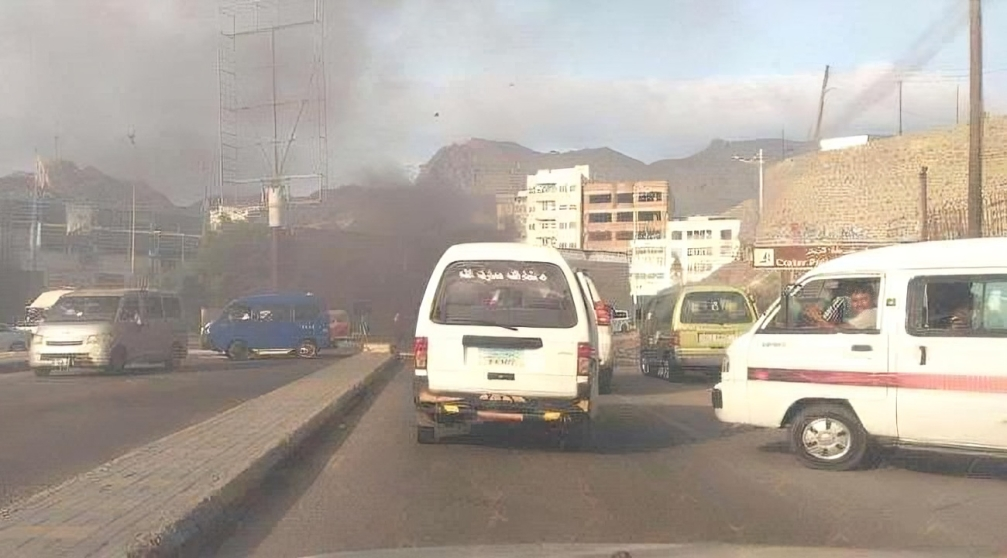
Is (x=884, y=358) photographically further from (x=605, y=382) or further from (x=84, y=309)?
(x=84, y=309)

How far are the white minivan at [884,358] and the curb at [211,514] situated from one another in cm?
418

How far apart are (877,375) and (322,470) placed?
486cm

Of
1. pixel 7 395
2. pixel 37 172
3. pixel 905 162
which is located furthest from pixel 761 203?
pixel 7 395

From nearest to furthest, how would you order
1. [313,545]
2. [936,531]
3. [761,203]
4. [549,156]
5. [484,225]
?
[313,545], [936,531], [484,225], [761,203], [549,156]

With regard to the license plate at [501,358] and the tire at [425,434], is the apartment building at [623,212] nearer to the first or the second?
the tire at [425,434]

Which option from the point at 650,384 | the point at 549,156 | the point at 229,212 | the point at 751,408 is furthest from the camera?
the point at 549,156

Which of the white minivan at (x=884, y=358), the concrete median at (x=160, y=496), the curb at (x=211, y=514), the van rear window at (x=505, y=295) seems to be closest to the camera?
the curb at (x=211, y=514)

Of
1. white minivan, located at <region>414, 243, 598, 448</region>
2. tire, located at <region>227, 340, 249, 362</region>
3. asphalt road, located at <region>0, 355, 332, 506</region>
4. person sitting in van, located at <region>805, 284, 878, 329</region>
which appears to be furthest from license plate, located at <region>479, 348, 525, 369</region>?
tire, located at <region>227, 340, 249, 362</region>

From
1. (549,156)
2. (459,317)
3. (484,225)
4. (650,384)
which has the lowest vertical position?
(650,384)

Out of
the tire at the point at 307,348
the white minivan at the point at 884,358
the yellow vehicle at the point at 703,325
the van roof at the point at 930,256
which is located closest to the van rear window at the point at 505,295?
the white minivan at the point at 884,358

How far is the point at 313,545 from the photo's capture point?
580 centimetres

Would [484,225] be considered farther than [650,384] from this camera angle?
Yes

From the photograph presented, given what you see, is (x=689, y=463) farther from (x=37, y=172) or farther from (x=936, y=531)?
(x=37, y=172)

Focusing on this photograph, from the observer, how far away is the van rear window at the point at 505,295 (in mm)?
9703
